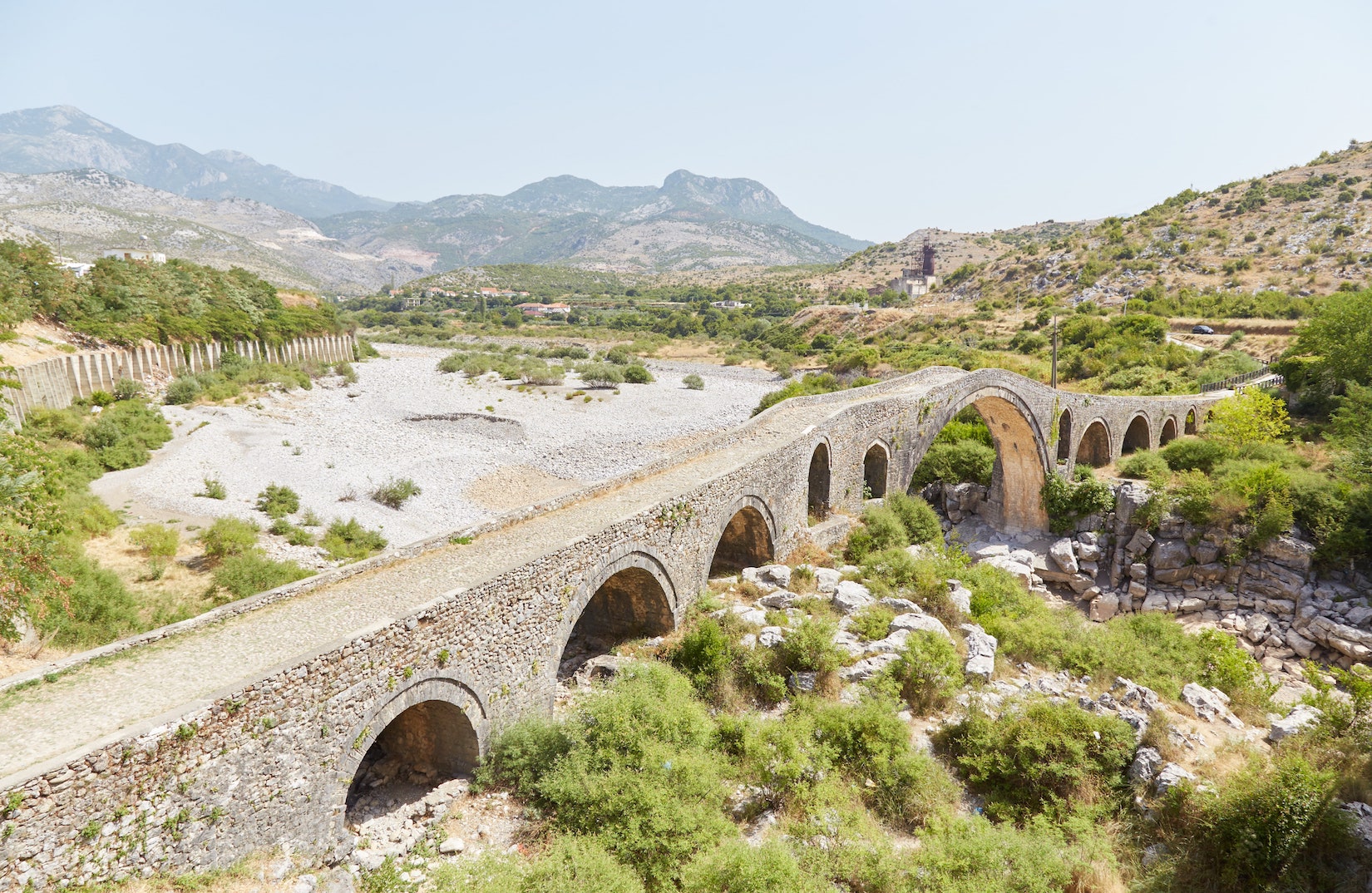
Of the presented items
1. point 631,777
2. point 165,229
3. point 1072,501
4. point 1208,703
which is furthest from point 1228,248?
point 165,229

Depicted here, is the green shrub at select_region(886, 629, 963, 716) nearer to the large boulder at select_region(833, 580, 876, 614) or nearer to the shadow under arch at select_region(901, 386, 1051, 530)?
the large boulder at select_region(833, 580, 876, 614)

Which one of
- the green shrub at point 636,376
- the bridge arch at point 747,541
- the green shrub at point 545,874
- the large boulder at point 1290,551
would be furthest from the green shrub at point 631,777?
the green shrub at point 636,376

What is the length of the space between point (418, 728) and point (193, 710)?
402 cm

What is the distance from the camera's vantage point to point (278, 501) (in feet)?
66.4

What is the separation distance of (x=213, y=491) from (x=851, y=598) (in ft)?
59.1

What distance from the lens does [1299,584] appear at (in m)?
19.8

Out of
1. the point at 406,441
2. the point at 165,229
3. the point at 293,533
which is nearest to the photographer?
the point at 293,533

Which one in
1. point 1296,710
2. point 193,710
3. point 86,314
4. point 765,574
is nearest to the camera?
point 193,710

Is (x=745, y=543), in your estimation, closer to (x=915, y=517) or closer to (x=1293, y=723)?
(x=915, y=517)

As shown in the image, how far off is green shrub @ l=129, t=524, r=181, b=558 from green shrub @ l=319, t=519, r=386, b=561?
10.4ft

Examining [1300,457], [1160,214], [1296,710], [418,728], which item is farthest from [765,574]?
[1160,214]

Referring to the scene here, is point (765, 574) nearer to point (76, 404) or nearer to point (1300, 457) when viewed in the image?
point (1300, 457)

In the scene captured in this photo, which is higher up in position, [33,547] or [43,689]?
[33,547]

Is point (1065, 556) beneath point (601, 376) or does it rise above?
beneath
